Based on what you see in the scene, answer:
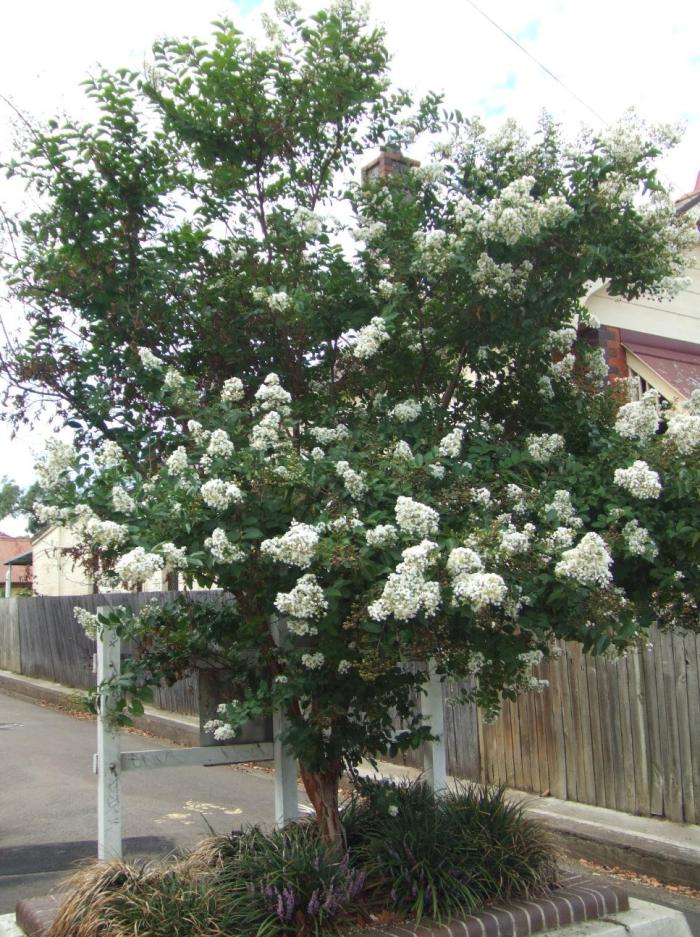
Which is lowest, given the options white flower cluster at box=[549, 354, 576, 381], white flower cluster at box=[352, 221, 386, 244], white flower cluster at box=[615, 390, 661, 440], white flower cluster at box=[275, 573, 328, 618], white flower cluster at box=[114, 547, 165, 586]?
white flower cluster at box=[275, 573, 328, 618]

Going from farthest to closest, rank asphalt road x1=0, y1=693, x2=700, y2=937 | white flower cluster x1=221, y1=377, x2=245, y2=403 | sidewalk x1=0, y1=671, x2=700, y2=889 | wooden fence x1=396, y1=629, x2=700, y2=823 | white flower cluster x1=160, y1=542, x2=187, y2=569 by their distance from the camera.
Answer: wooden fence x1=396, y1=629, x2=700, y2=823
asphalt road x1=0, y1=693, x2=700, y2=937
sidewalk x1=0, y1=671, x2=700, y2=889
white flower cluster x1=221, y1=377, x2=245, y2=403
white flower cluster x1=160, y1=542, x2=187, y2=569

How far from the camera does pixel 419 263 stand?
4918 millimetres

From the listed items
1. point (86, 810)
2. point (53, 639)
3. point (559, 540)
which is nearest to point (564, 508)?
point (559, 540)

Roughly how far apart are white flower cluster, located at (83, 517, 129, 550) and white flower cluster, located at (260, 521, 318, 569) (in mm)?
590

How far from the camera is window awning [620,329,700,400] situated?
1066 cm

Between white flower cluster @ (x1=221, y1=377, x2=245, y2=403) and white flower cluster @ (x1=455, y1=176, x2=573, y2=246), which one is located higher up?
white flower cluster @ (x1=455, y1=176, x2=573, y2=246)

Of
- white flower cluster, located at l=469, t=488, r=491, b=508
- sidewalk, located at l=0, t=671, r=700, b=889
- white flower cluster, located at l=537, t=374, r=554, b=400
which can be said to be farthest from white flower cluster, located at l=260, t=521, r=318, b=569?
sidewalk, located at l=0, t=671, r=700, b=889

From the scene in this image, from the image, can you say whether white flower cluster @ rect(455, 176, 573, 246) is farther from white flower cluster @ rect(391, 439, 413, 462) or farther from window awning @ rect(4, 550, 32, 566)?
window awning @ rect(4, 550, 32, 566)

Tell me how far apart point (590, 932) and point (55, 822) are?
562 centimetres

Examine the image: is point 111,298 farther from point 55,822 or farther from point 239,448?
point 55,822

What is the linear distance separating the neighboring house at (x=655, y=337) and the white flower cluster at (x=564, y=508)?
643 centimetres

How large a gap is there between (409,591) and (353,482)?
30.4 inches

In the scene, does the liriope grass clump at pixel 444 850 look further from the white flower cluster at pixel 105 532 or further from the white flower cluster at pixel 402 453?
the white flower cluster at pixel 105 532

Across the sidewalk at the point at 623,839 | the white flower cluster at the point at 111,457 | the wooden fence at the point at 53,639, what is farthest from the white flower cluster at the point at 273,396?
the wooden fence at the point at 53,639
